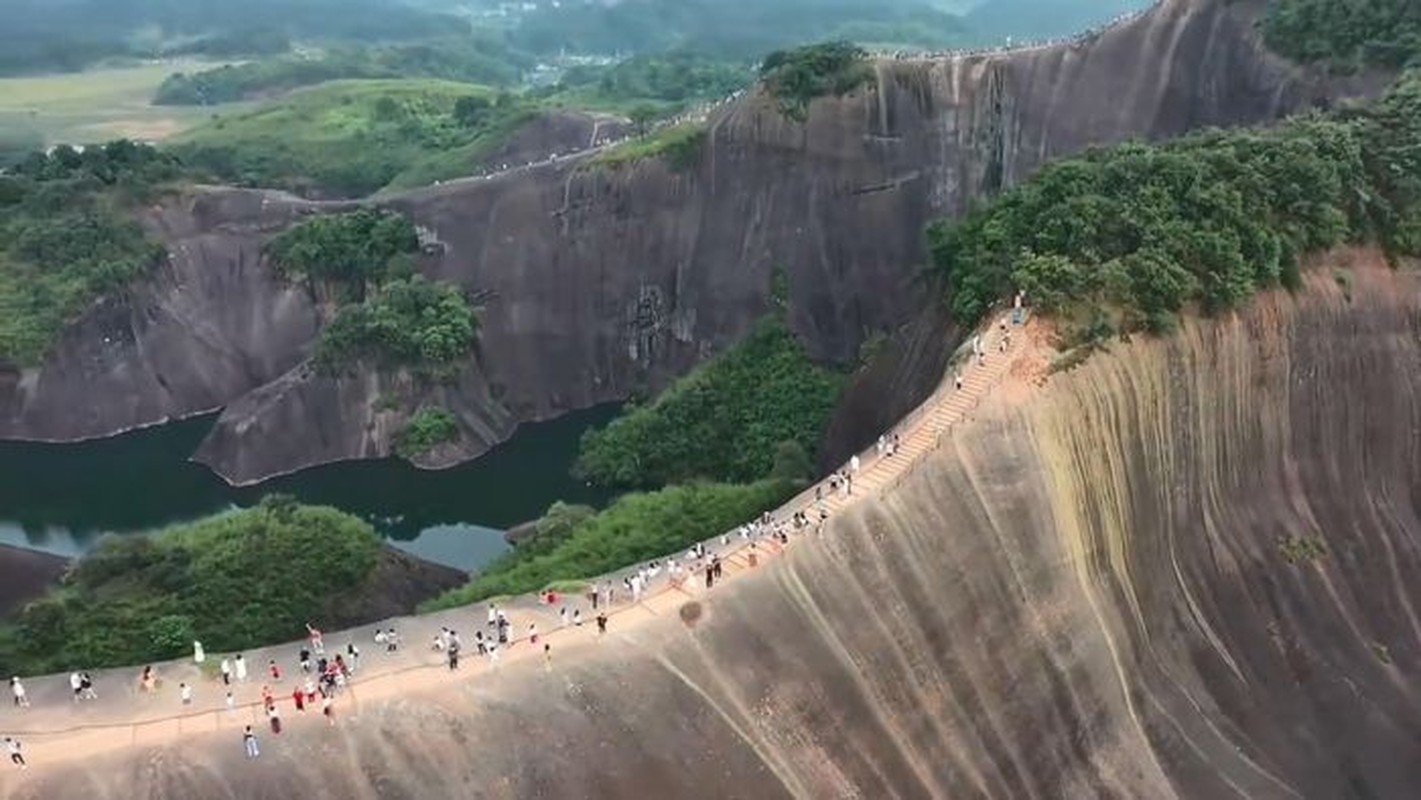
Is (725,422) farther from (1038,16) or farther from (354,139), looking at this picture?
(1038,16)

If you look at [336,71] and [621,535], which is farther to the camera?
[336,71]

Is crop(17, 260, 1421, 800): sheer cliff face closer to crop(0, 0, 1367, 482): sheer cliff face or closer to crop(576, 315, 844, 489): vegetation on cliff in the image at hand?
crop(576, 315, 844, 489): vegetation on cliff

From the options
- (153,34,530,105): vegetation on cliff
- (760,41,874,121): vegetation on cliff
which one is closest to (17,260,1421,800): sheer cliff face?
(760,41,874,121): vegetation on cliff

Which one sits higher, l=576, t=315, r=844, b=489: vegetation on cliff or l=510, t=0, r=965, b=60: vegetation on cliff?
l=510, t=0, r=965, b=60: vegetation on cliff

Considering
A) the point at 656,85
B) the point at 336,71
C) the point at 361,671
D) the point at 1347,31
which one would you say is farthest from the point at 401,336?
the point at 336,71

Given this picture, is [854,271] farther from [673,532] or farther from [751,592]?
[751,592]

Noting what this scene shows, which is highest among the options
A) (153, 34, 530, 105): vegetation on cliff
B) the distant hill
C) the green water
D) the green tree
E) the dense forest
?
the dense forest

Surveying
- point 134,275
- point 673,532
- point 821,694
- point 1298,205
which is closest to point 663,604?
point 821,694

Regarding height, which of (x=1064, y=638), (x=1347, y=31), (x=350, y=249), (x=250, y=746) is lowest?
(x=1064, y=638)
